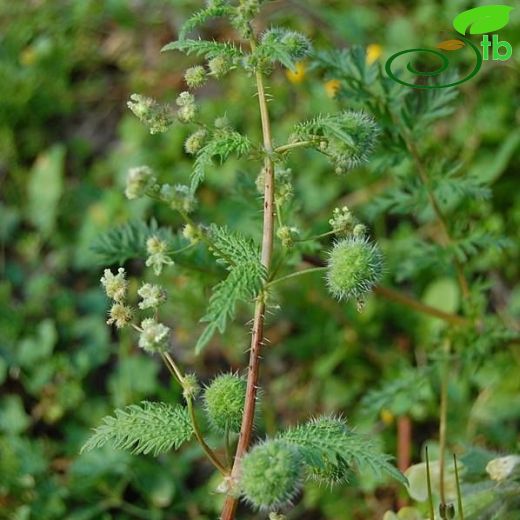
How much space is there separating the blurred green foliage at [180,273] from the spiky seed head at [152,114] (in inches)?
30.5

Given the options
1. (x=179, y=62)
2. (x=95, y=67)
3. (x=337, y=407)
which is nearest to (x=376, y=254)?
(x=337, y=407)

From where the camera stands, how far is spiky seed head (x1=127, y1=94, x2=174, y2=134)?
163cm

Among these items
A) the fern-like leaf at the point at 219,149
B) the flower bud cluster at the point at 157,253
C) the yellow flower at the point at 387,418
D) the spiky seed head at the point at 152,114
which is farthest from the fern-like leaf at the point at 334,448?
the yellow flower at the point at 387,418

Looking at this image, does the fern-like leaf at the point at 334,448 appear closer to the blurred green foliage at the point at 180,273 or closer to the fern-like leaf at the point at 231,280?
the fern-like leaf at the point at 231,280

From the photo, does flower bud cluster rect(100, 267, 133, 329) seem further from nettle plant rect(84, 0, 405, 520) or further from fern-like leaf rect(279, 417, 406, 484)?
fern-like leaf rect(279, 417, 406, 484)

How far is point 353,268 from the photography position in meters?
1.67

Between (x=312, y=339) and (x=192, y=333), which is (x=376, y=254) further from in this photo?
(x=192, y=333)

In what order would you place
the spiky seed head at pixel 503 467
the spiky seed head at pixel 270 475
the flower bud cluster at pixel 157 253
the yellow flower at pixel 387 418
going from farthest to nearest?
the yellow flower at pixel 387 418 < the spiky seed head at pixel 503 467 < the flower bud cluster at pixel 157 253 < the spiky seed head at pixel 270 475

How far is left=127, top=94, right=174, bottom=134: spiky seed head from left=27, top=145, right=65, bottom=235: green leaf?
7.24ft

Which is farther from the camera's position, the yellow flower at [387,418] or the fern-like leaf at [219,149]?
the yellow flower at [387,418]

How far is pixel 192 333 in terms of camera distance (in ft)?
11.0

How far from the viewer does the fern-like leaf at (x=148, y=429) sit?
1.70 metres

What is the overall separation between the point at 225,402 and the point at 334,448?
243 mm

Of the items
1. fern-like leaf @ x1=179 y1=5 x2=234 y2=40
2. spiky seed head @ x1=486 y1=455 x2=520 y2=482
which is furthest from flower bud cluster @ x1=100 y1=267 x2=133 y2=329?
spiky seed head @ x1=486 y1=455 x2=520 y2=482
